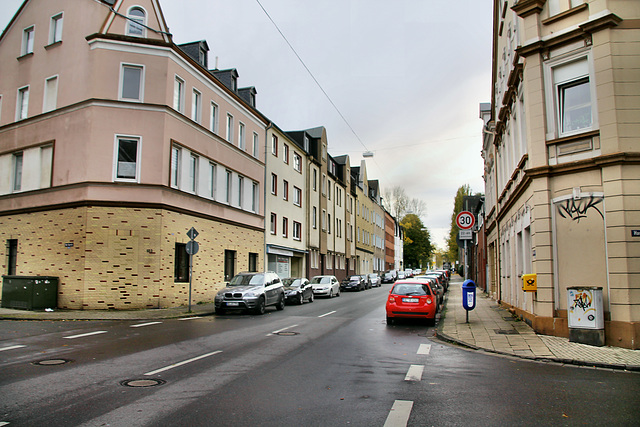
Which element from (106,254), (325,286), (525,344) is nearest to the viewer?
(525,344)

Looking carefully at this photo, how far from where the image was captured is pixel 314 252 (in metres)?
41.6

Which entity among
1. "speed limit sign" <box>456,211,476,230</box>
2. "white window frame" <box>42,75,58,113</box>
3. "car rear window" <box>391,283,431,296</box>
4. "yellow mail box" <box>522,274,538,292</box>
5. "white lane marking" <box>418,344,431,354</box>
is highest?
"white window frame" <box>42,75,58,113</box>

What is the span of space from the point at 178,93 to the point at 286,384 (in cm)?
1805

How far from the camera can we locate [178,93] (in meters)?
21.8

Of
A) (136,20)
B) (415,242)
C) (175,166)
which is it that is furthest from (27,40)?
(415,242)

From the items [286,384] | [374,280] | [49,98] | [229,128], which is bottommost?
[286,384]

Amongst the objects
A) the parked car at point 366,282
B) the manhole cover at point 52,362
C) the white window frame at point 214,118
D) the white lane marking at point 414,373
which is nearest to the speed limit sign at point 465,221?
the white lane marking at point 414,373

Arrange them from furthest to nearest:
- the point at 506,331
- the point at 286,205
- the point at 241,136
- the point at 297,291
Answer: the point at 286,205 < the point at 241,136 < the point at 297,291 < the point at 506,331

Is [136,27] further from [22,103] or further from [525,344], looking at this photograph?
[525,344]

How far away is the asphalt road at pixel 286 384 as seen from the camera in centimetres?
531

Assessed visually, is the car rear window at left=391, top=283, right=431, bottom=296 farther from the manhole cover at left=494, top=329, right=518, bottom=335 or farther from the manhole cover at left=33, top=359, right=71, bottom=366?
the manhole cover at left=33, top=359, right=71, bottom=366

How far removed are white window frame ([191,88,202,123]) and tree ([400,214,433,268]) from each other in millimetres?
76351

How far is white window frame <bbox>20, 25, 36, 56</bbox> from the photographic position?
73.6 ft

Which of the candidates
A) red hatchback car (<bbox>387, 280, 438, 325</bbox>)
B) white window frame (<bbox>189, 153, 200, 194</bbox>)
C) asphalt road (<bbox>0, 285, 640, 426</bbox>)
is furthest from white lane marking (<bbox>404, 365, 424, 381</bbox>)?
white window frame (<bbox>189, 153, 200, 194</bbox>)
